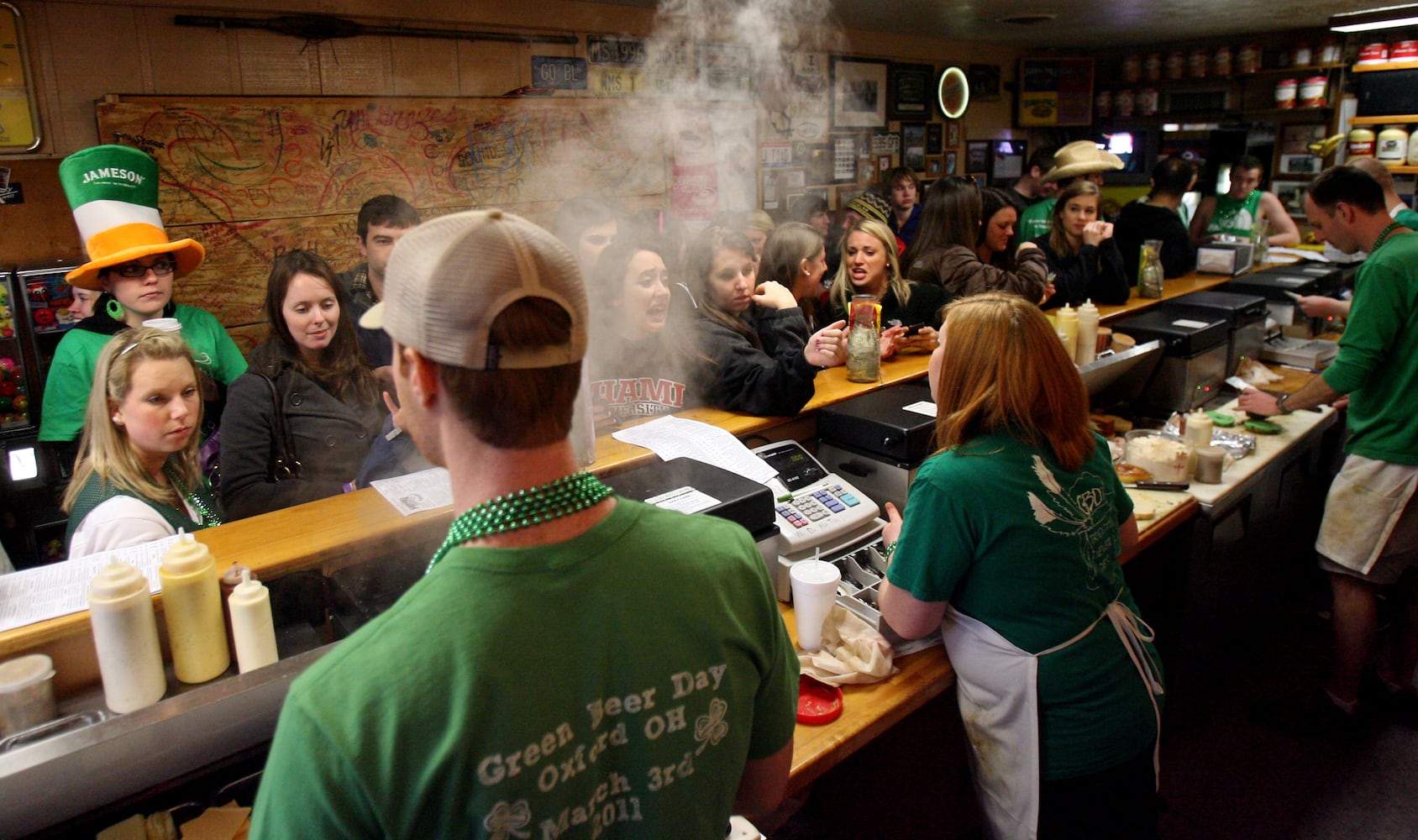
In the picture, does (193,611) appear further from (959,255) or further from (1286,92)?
(1286,92)

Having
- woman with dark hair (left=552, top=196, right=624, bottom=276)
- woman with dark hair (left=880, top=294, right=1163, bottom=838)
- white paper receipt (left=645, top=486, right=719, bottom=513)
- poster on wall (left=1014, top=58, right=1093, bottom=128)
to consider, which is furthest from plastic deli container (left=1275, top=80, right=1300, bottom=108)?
white paper receipt (left=645, top=486, right=719, bottom=513)

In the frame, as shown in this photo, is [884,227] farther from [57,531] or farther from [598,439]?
[57,531]

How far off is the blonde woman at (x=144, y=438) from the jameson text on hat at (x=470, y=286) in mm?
1351

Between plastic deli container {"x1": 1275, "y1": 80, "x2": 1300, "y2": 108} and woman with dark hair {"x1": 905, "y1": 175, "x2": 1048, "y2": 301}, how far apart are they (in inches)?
187

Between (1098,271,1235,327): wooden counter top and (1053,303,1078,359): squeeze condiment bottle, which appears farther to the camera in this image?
(1098,271,1235,327): wooden counter top

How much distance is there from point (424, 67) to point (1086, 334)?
11.2 feet

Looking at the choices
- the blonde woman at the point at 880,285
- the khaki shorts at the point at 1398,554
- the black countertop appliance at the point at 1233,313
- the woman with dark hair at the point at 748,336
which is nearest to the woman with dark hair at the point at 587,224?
the woman with dark hair at the point at 748,336

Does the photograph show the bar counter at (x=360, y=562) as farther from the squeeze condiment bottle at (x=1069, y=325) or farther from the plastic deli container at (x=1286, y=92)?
the plastic deli container at (x=1286, y=92)

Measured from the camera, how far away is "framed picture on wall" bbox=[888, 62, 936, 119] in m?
6.94

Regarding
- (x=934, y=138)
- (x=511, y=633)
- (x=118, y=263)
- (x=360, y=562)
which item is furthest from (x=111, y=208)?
(x=934, y=138)

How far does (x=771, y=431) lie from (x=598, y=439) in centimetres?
51

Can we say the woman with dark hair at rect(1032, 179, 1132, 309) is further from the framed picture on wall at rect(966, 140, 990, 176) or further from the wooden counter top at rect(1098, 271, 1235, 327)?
the framed picture on wall at rect(966, 140, 990, 176)

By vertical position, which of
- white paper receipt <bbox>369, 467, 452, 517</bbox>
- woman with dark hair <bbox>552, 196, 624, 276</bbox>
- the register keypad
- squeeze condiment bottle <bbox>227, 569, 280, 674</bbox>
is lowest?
the register keypad

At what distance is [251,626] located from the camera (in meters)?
1.39
